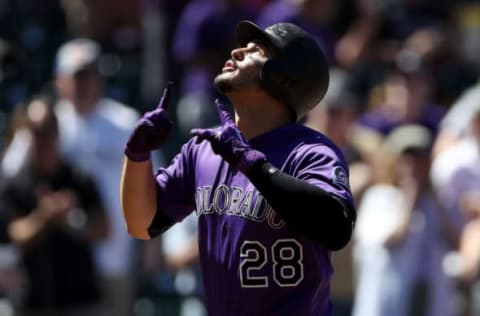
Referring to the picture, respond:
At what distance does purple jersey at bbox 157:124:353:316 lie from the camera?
411 cm

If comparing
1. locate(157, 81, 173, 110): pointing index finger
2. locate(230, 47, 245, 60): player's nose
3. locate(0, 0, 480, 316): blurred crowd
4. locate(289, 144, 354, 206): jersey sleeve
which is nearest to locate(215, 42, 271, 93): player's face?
locate(230, 47, 245, 60): player's nose

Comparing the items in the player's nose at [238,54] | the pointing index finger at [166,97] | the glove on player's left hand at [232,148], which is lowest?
the glove on player's left hand at [232,148]

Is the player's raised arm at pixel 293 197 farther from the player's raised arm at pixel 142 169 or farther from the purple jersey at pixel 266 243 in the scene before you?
the player's raised arm at pixel 142 169

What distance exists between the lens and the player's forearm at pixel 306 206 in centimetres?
393

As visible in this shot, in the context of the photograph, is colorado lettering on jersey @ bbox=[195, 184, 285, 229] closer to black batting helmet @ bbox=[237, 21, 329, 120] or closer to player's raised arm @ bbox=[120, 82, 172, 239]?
player's raised arm @ bbox=[120, 82, 172, 239]

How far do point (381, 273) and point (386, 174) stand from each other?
619mm

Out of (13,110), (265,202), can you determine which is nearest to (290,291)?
(265,202)

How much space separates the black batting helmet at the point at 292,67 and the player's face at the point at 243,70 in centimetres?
3

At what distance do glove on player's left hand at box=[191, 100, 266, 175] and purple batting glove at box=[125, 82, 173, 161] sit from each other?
15 cm

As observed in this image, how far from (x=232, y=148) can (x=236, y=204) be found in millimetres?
257

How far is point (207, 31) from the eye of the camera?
9.84 metres

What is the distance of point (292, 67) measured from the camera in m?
4.23

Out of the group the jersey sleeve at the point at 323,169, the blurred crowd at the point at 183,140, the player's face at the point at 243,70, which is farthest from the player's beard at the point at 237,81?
the blurred crowd at the point at 183,140

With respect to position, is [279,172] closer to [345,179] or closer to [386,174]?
[345,179]
